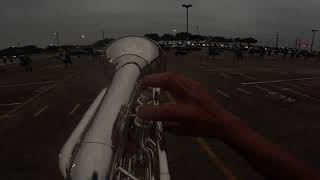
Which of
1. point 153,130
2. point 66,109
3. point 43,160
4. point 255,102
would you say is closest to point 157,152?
point 153,130

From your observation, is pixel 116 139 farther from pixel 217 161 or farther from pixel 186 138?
pixel 186 138

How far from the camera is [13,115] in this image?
596 inches

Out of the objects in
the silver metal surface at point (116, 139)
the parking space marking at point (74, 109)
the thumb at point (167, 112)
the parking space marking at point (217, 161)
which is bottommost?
the parking space marking at point (74, 109)

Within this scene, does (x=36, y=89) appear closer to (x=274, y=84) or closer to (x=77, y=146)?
(x=274, y=84)

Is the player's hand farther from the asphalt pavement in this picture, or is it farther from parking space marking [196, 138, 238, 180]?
parking space marking [196, 138, 238, 180]

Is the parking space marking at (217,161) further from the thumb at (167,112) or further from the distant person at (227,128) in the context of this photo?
the thumb at (167,112)

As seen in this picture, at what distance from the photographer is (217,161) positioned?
868 centimetres

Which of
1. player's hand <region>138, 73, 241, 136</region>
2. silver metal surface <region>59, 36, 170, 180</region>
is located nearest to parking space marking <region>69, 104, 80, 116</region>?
silver metal surface <region>59, 36, 170, 180</region>

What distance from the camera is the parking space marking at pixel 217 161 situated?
776cm

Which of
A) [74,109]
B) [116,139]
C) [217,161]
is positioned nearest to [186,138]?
[217,161]

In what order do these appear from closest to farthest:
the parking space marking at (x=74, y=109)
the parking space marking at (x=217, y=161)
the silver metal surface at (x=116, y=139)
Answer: the silver metal surface at (x=116, y=139), the parking space marking at (x=217, y=161), the parking space marking at (x=74, y=109)

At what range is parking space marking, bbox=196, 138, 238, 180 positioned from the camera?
7.76m

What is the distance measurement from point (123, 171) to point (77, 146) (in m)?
0.22

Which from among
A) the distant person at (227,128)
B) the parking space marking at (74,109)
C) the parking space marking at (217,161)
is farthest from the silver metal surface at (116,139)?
the parking space marking at (74,109)
